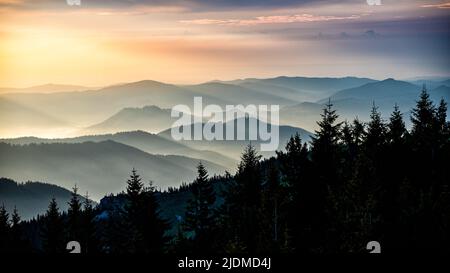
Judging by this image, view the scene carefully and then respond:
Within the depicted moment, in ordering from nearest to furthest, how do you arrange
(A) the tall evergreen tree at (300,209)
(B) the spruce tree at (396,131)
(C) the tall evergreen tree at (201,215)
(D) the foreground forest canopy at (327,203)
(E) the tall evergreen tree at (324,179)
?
(D) the foreground forest canopy at (327,203) < (E) the tall evergreen tree at (324,179) < (A) the tall evergreen tree at (300,209) < (B) the spruce tree at (396,131) < (C) the tall evergreen tree at (201,215)

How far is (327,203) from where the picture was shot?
36.9 meters

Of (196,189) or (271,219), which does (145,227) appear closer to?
(196,189)

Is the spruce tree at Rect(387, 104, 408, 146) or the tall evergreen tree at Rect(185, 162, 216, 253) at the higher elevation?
the spruce tree at Rect(387, 104, 408, 146)

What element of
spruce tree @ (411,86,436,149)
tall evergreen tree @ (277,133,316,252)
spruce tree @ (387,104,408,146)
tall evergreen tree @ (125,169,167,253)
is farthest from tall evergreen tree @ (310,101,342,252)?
tall evergreen tree @ (125,169,167,253)

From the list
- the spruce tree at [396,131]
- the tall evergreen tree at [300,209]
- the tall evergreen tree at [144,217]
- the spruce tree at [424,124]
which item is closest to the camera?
the tall evergreen tree at [300,209]

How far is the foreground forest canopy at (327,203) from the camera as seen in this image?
103 feet

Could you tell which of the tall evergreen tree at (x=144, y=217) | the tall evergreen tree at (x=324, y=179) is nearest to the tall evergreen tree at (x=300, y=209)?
the tall evergreen tree at (x=324, y=179)

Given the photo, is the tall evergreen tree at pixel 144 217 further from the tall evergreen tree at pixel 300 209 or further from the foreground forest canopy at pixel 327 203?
the tall evergreen tree at pixel 300 209

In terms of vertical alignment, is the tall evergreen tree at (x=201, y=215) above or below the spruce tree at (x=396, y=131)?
below

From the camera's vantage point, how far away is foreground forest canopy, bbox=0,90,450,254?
31.5 m

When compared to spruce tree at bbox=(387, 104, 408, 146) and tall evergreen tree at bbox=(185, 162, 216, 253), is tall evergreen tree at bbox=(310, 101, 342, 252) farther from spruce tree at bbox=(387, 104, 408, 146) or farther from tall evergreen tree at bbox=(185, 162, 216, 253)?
tall evergreen tree at bbox=(185, 162, 216, 253)

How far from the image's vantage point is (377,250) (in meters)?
16.0

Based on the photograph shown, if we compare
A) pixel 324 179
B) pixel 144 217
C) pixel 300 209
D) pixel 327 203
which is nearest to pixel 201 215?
pixel 144 217
